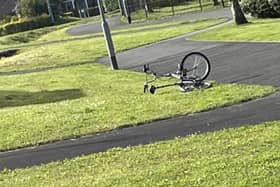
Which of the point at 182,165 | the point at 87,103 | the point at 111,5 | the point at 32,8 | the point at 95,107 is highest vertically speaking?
the point at 182,165

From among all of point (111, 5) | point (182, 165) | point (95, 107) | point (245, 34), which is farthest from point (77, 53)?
point (111, 5)

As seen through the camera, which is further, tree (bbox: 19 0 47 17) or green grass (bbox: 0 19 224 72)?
tree (bbox: 19 0 47 17)

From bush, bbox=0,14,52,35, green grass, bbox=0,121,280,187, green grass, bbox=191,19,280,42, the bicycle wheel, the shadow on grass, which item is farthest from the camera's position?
bush, bbox=0,14,52,35

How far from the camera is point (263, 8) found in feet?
118

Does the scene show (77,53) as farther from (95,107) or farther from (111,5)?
(111,5)

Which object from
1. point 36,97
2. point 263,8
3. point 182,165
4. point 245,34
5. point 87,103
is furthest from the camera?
point 263,8

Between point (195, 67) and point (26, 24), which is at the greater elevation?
point (195, 67)

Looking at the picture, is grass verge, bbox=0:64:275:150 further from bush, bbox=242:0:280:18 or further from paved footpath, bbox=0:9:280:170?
bush, bbox=242:0:280:18

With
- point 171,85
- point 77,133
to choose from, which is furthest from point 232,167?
point 171,85

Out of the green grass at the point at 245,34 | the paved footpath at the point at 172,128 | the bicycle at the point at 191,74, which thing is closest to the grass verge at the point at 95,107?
the bicycle at the point at 191,74

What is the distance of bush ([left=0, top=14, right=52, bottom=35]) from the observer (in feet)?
247

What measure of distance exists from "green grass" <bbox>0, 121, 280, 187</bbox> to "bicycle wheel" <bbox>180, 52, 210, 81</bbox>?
621 centimetres

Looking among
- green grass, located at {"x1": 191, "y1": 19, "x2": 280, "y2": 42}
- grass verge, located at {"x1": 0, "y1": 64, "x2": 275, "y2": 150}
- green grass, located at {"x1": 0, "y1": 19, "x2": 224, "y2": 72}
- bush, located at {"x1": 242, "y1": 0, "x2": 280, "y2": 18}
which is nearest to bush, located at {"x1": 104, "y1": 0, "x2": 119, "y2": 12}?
green grass, located at {"x1": 0, "y1": 19, "x2": 224, "y2": 72}

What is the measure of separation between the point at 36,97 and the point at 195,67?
17.4ft
